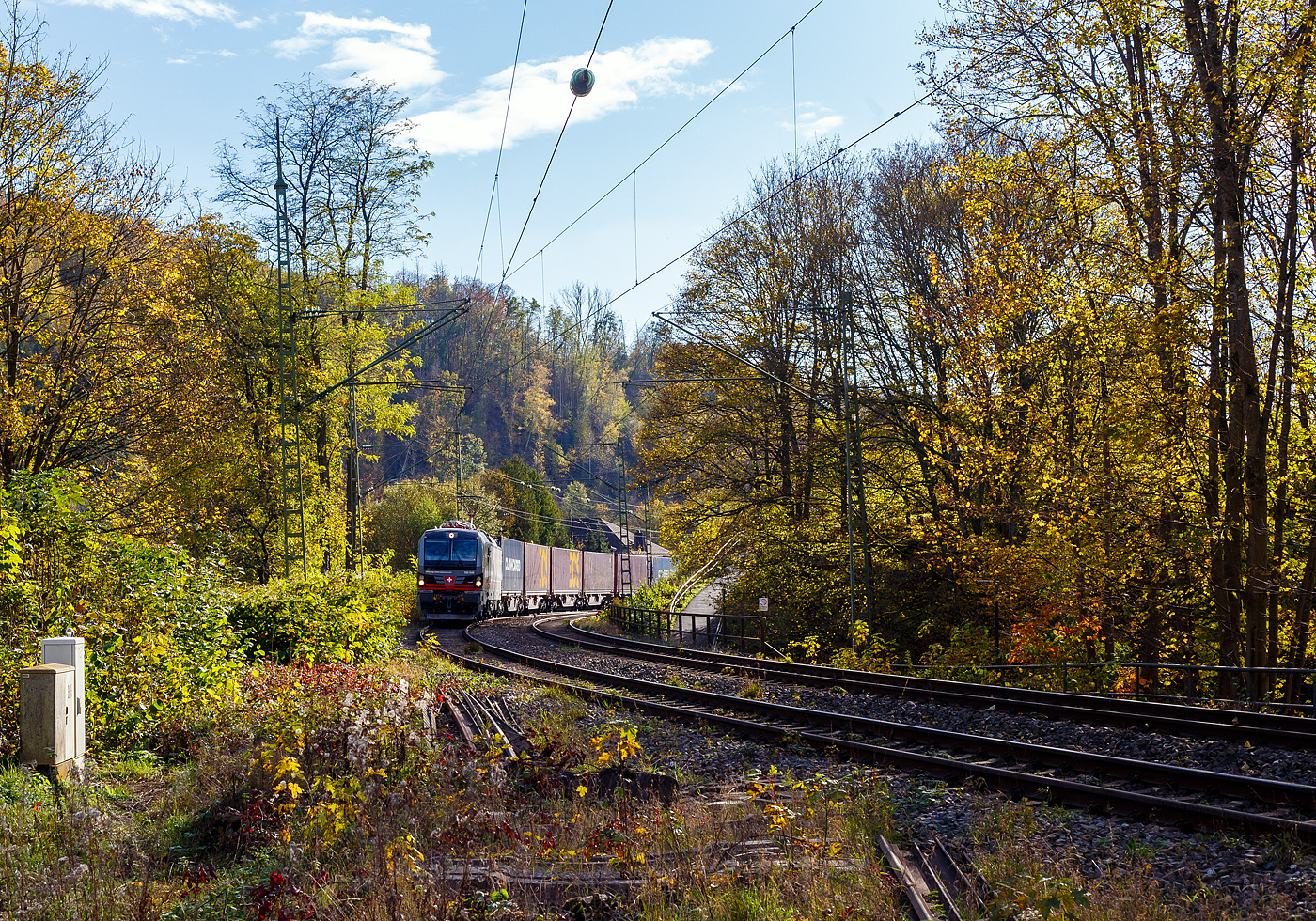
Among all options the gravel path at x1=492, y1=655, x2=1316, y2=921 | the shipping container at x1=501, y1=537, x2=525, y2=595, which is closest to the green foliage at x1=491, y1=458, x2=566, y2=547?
the shipping container at x1=501, y1=537, x2=525, y2=595

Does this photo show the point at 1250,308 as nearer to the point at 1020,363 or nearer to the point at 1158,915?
the point at 1020,363

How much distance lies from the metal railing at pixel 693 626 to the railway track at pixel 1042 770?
10108mm

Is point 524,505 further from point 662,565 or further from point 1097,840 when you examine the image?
point 1097,840

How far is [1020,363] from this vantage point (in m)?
20.2

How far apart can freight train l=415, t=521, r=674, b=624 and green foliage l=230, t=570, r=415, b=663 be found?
12.8 metres

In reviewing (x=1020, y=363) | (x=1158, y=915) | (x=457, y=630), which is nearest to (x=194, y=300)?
(x=457, y=630)

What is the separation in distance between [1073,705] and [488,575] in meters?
26.3

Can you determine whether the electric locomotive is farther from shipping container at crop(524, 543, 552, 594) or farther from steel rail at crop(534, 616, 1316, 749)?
steel rail at crop(534, 616, 1316, 749)

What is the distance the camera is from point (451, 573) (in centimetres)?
3425

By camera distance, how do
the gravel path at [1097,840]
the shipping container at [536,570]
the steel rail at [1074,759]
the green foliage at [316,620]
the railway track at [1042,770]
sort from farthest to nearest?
the shipping container at [536,570] → the green foliage at [316,620] → the steel rail at [1074,759] → the railway track at [1042,770] → the gravel path at [1097,840]

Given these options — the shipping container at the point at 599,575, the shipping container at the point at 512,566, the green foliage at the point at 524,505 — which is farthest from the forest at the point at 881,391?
the green foliage at the point at 524,505

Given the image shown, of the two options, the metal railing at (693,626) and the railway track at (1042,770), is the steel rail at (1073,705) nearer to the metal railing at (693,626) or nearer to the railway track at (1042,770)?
the railway track at (1042,770)

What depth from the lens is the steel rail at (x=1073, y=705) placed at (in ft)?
31.8

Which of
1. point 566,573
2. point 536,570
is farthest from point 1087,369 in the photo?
point 566,573
